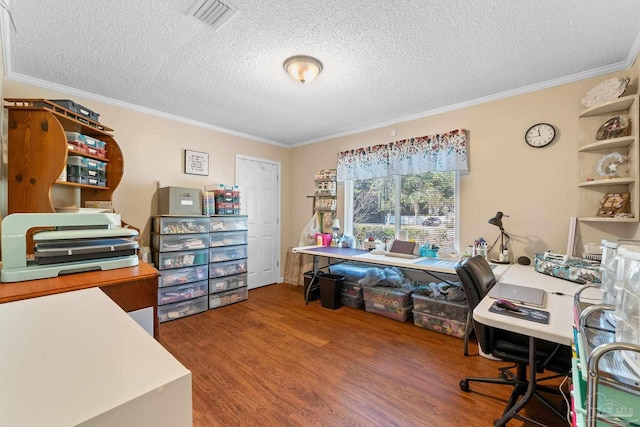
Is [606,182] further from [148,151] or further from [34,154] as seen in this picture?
[148,151]

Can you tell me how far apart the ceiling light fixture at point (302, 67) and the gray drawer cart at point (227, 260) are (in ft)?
6.91

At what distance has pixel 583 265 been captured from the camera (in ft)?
6.59

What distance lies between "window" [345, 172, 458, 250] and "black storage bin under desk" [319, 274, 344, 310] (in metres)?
0.70

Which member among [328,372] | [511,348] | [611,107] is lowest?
[328,372]

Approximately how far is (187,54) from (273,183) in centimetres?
266

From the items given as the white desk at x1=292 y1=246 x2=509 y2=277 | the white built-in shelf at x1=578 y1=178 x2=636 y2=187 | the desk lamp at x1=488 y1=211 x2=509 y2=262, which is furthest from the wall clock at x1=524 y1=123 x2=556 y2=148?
the white desk at x1=292 y1=246 x2=509 y2=277

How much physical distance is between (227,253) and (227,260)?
0.09 metres

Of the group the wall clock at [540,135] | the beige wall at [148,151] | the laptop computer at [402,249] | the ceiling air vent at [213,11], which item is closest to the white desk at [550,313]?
the laptop computer at [402,249]

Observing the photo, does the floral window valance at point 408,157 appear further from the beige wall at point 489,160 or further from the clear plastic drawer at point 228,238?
the clear plastic drawer at point 228,238

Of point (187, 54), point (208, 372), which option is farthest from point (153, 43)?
point (208, 372)

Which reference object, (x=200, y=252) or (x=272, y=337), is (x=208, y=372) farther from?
(x=200, y=252)

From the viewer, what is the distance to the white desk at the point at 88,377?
0.43m

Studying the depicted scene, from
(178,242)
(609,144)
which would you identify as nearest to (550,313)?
(609,144)

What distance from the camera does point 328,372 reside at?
2.10 meters
